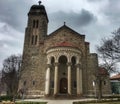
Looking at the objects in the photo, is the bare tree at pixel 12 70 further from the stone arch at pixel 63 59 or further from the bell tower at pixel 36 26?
the stone arch at pixel 63 59

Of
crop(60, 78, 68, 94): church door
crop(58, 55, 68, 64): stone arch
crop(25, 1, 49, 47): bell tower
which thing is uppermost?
crop(25, 1, 49, 47): bell tower

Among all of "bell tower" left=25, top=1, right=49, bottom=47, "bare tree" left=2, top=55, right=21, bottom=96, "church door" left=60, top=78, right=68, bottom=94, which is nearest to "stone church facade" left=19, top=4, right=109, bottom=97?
"church door" left=60, top=78, right=68, bottom=94

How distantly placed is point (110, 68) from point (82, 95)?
7.97 meters

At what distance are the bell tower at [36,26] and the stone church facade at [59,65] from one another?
256 millimetres

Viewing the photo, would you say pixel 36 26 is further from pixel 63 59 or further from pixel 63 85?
pixel 63 85

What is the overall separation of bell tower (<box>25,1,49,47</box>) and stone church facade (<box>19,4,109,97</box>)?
0.84ft

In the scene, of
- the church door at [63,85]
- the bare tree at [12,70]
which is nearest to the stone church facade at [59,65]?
the church door at [63,85]

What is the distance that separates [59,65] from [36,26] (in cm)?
1510

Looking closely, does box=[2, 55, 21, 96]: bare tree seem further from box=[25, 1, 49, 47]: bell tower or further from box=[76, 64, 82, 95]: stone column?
box=[76, 64, 82, 95]: stone column

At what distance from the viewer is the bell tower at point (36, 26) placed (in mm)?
46469

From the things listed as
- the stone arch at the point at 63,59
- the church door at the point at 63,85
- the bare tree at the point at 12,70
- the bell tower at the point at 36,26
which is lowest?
the church door at the point at 63,85

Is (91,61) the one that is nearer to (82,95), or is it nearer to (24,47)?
(82,95)

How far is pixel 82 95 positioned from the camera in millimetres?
36438

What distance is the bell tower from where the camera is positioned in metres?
46.5
